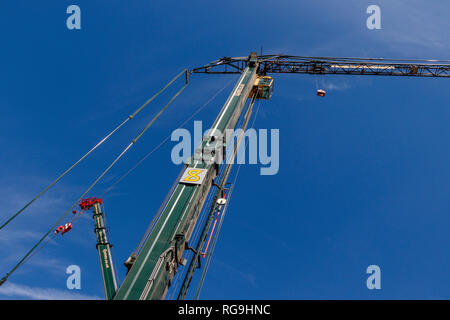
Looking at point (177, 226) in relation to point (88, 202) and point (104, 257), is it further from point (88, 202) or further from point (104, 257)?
point (88, 202)

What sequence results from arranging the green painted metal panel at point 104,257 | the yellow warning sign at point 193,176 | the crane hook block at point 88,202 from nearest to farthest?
the yellow warning sign at point 193,176 < the green painted metal panel at point 104,257 < the crane hook block at point 88,202

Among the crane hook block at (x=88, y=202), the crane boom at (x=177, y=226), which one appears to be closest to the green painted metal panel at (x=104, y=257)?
the crane hook block at (x=88, y=202)

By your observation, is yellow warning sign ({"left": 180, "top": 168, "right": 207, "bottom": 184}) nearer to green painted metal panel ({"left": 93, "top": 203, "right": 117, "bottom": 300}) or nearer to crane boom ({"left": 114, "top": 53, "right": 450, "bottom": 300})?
crane boom ({"left": 114, "top": 53, "right": 450, "bottom": 300})

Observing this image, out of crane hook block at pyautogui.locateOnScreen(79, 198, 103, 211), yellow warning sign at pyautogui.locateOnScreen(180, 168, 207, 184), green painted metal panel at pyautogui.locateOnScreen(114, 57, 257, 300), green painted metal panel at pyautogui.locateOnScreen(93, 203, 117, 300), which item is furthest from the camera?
crane hook block at pyautogui.locateOnScreen(79, 198, 103, 211)

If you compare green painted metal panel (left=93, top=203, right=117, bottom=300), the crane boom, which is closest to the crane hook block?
green painted metal panel (left=93, top=203, right=117, bottom=300)

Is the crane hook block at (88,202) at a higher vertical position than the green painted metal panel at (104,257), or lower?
higher

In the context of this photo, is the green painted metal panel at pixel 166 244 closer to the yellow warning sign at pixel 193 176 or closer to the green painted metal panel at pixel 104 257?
the yellow warning sign at pixel 193 176

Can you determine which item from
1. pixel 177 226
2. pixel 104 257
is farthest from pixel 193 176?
pixel 104 257
